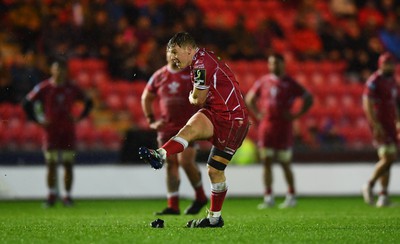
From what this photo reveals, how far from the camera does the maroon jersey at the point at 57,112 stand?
1344 centimetres

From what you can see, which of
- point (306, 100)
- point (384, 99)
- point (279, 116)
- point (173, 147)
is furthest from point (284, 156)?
point (173, 147)

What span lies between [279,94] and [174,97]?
3.06 m

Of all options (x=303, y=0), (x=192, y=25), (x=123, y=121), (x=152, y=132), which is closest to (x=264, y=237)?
(x=152, y=132)

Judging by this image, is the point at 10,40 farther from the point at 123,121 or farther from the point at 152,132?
the point at 152,132

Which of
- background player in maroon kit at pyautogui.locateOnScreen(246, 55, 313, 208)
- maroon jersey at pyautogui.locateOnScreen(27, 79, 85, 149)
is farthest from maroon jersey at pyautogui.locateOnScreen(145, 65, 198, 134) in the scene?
maroon jersey at pyautogui.locateOnScreen(27, 79, 85, 149)

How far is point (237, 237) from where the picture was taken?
7102 millimetres

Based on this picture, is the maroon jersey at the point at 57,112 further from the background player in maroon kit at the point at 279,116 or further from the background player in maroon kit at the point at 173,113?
the background player in maroon kit at the point at 173,113

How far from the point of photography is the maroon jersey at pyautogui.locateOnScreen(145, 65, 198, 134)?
10.6 m

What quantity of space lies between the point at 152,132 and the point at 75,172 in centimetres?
Result: 158

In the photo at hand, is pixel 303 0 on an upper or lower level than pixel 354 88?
upper

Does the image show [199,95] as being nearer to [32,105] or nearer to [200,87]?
[200,87]

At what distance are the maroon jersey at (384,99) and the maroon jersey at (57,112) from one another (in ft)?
15.4

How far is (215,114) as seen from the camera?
815 centimetres

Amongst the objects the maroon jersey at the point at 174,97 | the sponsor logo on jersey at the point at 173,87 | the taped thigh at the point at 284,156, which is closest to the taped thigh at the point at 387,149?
the taped thigh at the point at 284,156
